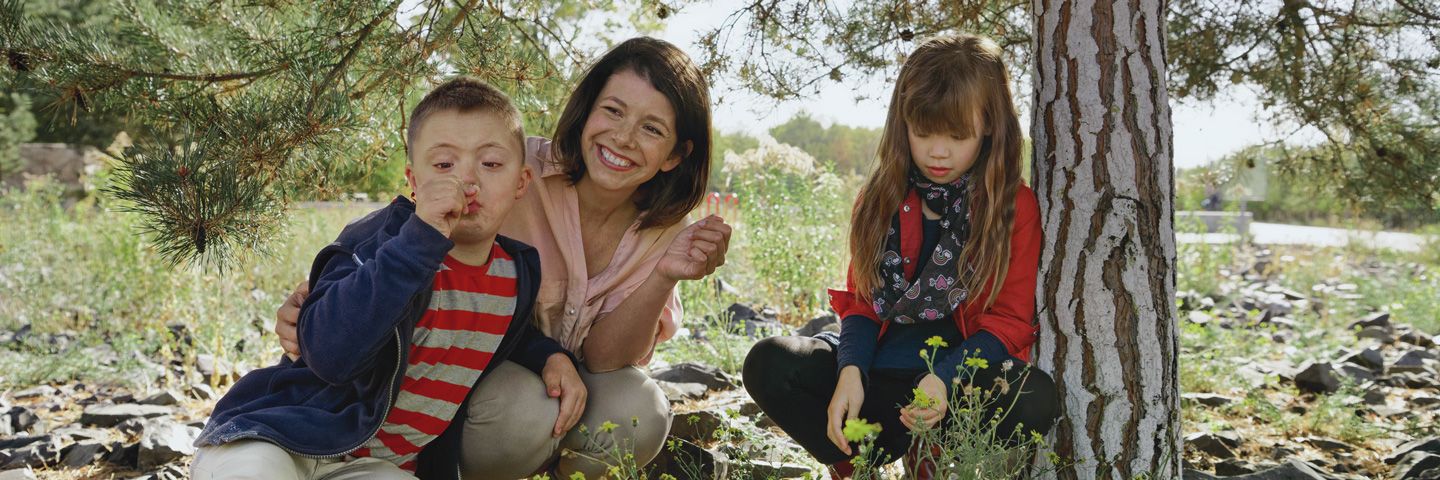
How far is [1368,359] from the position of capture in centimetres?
421

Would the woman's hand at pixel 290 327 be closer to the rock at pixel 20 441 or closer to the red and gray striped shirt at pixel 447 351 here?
the red and gray striped shirt at pixel 447 351

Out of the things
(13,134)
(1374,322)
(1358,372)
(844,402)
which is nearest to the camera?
(844,402)

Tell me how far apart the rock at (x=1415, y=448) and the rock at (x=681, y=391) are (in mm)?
2120

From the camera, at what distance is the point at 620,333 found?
2338 millimetres

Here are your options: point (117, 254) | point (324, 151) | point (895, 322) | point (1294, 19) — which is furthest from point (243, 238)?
point (117, 254)

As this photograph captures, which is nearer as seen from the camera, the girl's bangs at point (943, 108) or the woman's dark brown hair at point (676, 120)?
the girl's bangs at point (943, 108)

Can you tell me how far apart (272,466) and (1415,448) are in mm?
2930

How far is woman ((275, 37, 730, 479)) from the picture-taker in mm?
2143

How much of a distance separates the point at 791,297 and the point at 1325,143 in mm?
2502

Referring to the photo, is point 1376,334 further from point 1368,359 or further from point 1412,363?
point 1368,359

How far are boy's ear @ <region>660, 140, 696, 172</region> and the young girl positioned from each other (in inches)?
18.1

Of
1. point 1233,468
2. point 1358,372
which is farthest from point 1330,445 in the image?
point 1358,372

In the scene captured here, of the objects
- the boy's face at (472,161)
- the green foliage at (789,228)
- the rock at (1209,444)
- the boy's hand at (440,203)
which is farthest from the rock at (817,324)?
the boy's hand at (440,203)

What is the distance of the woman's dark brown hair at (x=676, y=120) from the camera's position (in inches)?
90.8
